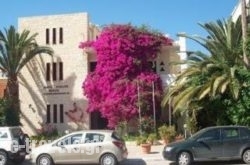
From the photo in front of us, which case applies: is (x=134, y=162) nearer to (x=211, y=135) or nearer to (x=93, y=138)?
(x=93, y=138)

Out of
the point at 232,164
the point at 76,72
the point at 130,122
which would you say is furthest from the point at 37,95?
the point at 232,164

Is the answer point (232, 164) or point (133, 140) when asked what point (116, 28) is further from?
point (232, 164)

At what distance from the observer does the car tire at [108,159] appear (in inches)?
819

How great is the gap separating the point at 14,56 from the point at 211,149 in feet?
64.0

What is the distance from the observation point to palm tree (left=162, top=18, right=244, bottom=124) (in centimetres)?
2653

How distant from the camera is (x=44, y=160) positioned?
21.2m

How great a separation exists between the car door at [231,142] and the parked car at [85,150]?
13.6 feet

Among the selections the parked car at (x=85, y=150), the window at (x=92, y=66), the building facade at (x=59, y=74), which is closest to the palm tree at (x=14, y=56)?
the building facade at (x=59, y=74)

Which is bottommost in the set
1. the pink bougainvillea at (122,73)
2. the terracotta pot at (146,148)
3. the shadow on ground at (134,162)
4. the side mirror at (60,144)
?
the shadow on ground at (134,162)

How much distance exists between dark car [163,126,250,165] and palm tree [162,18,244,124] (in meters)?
5.45

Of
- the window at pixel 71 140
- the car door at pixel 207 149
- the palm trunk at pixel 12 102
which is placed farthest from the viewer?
the palm trunk at pixel 12 102

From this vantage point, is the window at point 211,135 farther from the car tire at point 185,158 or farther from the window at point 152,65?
the window at point 152,65

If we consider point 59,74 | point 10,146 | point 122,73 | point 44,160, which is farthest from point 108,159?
point 59,74

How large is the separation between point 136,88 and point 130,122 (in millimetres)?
2510
